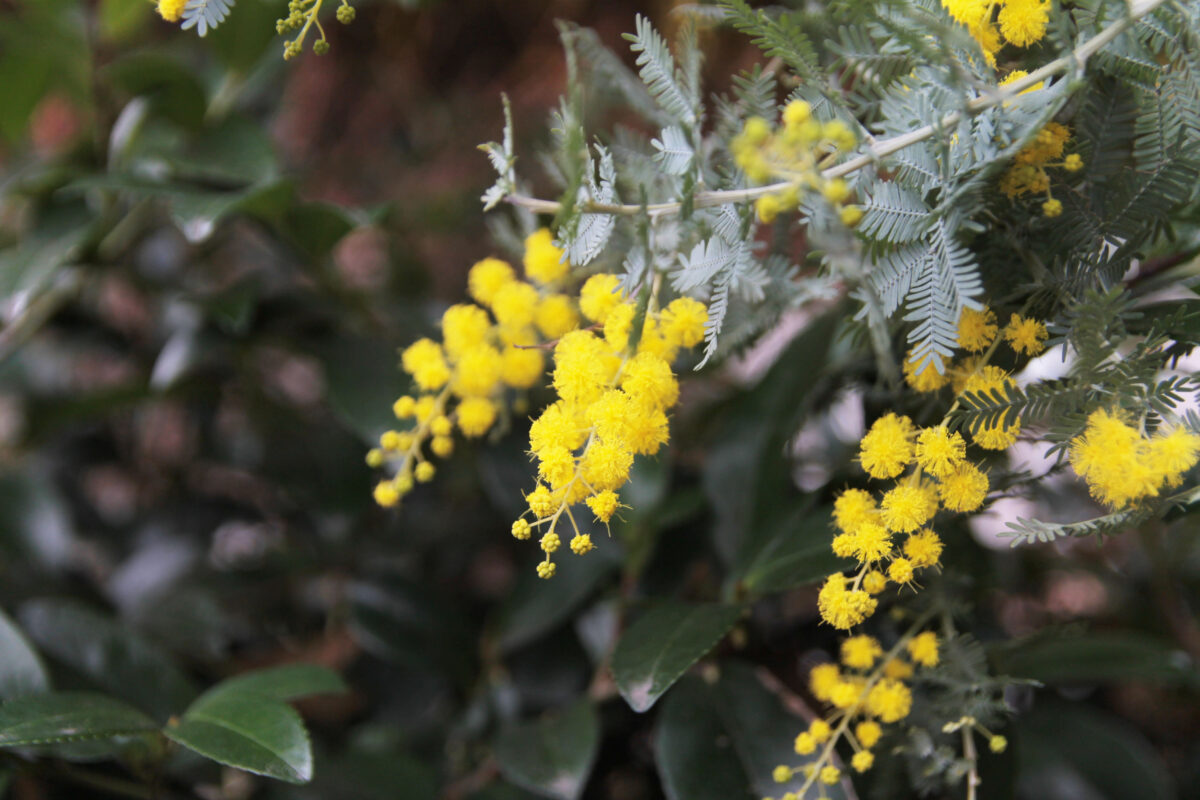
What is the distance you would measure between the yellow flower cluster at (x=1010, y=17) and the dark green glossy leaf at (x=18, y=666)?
766mm

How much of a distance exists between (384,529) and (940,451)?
697 mm

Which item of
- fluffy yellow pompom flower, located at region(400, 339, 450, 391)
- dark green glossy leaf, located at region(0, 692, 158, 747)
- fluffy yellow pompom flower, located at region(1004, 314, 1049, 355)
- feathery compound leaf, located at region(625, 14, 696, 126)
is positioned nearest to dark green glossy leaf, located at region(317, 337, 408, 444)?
fluffy yellow pompom flower, located at region(400, 339, 450, 391)

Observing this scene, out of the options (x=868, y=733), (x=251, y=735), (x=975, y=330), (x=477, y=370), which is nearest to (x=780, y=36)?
(x=975, y=330)

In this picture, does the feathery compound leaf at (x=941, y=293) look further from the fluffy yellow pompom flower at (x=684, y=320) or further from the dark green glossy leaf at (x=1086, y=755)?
the dark green glossy leaf at (x=1086, y=755)

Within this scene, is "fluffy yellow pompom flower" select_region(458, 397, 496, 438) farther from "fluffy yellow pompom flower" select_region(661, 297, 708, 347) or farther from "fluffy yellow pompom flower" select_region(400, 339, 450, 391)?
"fluffy yellow pompom flower" select_region(661, 297, 708, 347)

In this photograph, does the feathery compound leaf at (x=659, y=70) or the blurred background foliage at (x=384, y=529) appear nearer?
the feathery compound leaf at (x=659, y=70)

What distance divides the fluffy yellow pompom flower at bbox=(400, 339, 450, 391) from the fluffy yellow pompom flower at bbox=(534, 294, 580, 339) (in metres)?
0.08

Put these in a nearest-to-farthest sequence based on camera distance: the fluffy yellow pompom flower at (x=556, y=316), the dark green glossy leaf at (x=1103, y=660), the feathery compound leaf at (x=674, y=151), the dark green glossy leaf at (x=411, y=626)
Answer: the feathery compound leaf at (x=674, y=151) → the fluffy yellow pompom flower at (x=556, y=316) → the dark green glossy leaf at (x=1103, y=660) → the dark green glossy leaf at (x=411, y=626)

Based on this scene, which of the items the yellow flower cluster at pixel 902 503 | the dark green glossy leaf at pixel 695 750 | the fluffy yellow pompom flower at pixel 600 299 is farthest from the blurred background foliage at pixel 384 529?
the fluffy yellow pompom flower at pixel 600 299

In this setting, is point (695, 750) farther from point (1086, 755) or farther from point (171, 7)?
point (171, 7)

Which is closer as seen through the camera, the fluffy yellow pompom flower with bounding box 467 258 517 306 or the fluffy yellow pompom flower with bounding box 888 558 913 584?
the fluffy yellow pompom flower with bounding box 888 558 913 584

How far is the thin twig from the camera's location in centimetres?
37

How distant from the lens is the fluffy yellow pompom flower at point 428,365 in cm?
55

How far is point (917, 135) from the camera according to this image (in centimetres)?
39
